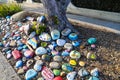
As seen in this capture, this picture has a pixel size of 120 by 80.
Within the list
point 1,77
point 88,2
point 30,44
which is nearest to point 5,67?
point 1,77

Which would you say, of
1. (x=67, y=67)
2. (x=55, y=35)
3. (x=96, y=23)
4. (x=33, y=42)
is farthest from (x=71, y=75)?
(x=96, y=23)

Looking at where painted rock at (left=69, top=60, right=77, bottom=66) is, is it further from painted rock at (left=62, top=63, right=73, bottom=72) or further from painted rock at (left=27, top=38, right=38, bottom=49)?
painted rock at (left=27, top=38, right=38, bottom=49)

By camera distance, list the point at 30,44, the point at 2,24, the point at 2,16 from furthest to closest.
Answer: the point at 2,16
the point at 2,24
the point at 30,44

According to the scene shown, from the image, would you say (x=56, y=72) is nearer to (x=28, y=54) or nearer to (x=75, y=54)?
(x=75, y=54)

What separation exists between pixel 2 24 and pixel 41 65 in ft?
8.77

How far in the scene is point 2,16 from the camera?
6254 millimetres

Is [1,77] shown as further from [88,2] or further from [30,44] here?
[88,2]

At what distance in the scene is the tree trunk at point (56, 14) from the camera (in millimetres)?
3979

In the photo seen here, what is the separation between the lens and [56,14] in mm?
4051

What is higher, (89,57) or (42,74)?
(89,57)

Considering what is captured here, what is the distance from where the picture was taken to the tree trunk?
3.98 m

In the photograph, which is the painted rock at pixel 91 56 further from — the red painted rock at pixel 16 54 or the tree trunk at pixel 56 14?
the red painted rock at pixel 16 54

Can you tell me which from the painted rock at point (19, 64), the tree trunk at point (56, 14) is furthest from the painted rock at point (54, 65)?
the tree trunk at point (56, 14)

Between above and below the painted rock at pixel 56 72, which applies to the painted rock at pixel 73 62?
above
